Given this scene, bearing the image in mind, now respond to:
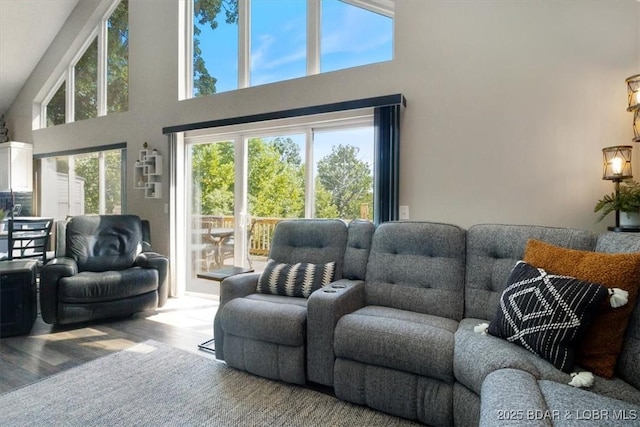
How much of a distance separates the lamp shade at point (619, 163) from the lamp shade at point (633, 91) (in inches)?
9.8

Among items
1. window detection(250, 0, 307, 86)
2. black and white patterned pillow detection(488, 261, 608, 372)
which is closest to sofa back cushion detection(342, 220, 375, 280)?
black and white patterned pillow detection(488, 261, 608, 372)

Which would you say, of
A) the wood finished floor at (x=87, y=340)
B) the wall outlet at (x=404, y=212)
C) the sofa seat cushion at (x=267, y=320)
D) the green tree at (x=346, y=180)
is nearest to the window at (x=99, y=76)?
the wood finished floor at (x=87, y=340)

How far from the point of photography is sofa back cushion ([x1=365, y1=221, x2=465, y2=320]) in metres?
2.10

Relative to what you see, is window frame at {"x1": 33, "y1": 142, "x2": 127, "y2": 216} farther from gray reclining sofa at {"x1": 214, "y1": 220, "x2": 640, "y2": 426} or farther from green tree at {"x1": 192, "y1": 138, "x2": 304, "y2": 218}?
gray reclining sofa at {"x1": 214, "y1": 220, "x2": 640, "y2": 426}

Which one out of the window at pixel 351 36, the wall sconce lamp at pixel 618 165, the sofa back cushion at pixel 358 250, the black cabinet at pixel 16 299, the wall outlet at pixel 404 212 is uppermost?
the window at pixel 351 36

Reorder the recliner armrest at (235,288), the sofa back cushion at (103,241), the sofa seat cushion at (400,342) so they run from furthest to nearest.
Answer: the sofa back cushion at (103,241)
the recliner armrest at (235,288)
the sofa seat cushion at (400,342)

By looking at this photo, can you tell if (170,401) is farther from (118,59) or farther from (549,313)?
(118,59)

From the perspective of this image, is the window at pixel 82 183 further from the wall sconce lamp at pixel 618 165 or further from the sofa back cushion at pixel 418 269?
the wall sconce lamp at pixel 618 165

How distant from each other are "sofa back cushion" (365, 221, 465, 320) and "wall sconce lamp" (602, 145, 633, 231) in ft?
3.18

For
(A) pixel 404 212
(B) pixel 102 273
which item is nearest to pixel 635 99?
(A) pixel 404 212

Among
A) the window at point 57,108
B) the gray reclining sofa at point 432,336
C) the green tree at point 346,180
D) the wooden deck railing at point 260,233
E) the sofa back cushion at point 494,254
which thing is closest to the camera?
the gray reclining sofa at point 432,336

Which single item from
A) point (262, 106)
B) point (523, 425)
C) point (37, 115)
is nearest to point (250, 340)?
point (523, 425)

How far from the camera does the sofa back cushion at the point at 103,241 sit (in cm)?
345

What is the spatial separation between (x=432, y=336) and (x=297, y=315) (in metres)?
0.78
